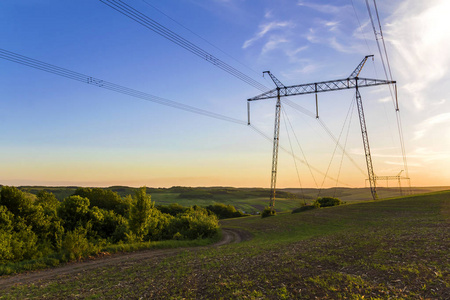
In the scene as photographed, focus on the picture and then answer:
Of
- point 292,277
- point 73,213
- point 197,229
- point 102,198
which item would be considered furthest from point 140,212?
point 102,198

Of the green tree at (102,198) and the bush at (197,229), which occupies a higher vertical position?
the green tree at (102,198)

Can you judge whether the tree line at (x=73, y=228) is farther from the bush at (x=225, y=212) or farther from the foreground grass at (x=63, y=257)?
the bush at (x=225, y=212)

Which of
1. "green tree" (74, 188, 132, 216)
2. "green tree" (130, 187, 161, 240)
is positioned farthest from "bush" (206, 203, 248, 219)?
"green tree" (130, 187, 161, 240)

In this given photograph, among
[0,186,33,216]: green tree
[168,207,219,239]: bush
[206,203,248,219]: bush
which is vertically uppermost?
[0,186,33,216]: green tree

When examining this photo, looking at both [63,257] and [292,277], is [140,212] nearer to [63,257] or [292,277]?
[63,257]

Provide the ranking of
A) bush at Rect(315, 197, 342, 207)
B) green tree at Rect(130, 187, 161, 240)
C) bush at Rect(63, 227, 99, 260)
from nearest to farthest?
bush at Rect(63, 227, 99, 260) < green tree at Rect(130, 187, 161, 240) < bush at Rect(315, 197, 342, 207)

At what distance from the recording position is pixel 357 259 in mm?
17344

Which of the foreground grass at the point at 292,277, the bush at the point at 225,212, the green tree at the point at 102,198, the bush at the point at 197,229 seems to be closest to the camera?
the foreground grass at the point at 292,277

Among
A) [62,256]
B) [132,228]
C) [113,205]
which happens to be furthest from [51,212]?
[113,205]

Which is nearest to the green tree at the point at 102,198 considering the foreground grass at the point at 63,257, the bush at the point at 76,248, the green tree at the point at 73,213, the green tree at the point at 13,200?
the green tree at the point at 73,213

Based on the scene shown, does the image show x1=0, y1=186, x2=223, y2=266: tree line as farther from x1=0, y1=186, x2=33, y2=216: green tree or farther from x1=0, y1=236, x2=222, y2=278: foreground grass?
x1=0, y1=236, x2=222, y2=278: foreground grass

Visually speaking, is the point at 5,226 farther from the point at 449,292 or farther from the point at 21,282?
the point at 449,292

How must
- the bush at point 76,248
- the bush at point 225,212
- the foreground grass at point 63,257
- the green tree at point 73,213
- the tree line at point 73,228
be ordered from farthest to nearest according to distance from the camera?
the bush at point 225,212
the green tree at point 73,213
the tree line at point 73,228
the bush at point 76,248
the foreground grass at point 63,257

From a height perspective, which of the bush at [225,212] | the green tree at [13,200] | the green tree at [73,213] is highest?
the green tree at [13,200]
